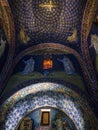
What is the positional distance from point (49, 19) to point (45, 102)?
3654 mm

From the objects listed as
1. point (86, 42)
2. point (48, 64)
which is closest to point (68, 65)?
point (48, 64)

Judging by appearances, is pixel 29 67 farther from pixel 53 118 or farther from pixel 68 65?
pixel 53 118

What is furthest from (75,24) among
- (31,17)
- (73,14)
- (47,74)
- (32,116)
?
(32,116)

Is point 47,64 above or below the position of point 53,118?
above

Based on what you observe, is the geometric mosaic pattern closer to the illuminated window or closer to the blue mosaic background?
the illuminated window

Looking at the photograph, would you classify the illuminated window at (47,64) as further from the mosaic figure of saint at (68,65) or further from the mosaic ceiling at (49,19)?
the mosaic ceiling at (49,19)

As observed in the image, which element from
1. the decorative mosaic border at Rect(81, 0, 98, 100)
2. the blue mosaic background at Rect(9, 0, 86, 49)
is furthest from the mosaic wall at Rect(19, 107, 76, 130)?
the blue mosaic background at Rect(9, 0, 86, 49)

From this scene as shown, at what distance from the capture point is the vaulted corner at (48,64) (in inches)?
329

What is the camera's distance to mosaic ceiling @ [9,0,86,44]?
926 cm

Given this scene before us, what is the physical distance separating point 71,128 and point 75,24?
4.39 metres

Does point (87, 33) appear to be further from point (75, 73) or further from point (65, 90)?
point (65, 90)

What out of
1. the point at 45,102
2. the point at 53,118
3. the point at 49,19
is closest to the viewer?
the point at 53,118

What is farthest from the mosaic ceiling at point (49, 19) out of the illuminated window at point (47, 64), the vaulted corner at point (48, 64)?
the illuminated window at point (47, 64)

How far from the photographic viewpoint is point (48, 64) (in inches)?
365
